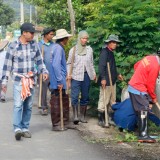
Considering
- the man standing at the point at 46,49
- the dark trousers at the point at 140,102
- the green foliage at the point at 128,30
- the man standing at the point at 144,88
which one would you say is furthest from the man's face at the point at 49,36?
the dark trousers at the point at 140,102

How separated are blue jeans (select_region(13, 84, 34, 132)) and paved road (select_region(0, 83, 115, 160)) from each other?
9.4 inches

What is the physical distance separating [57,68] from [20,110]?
108 centimetres

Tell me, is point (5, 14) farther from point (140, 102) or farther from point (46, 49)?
point (140, 102)

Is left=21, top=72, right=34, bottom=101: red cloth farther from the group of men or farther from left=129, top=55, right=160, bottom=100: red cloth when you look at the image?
left=129, top=55, right=160, bottom=100: red cloth

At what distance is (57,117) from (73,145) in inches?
50.4

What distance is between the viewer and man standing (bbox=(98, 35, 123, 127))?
8.34m

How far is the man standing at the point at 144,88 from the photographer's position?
6965mm

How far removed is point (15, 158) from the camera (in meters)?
6.08

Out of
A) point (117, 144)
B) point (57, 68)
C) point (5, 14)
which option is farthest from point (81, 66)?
point (5, 14)

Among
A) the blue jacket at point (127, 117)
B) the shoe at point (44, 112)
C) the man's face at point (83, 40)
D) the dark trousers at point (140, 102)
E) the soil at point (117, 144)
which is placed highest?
the man's face at point (83, 40)

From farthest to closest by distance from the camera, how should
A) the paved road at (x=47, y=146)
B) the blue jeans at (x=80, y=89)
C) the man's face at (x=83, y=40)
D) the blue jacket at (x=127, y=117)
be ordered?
the blue jeans at (x=80, y=89)
the man's face at (x=83, y=40)
the blue jacket at (x=127, y=117)
the paved road at (x=47, y=146)

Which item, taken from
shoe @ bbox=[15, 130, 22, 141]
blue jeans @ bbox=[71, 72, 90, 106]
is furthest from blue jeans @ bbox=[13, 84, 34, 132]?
blue jeans @ bbox=[71, 72, 90, 106]

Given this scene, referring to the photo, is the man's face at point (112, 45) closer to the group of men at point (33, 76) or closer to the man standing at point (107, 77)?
the man standing at point (107, 77)

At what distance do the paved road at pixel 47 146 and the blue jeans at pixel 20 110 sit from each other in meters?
0.24
